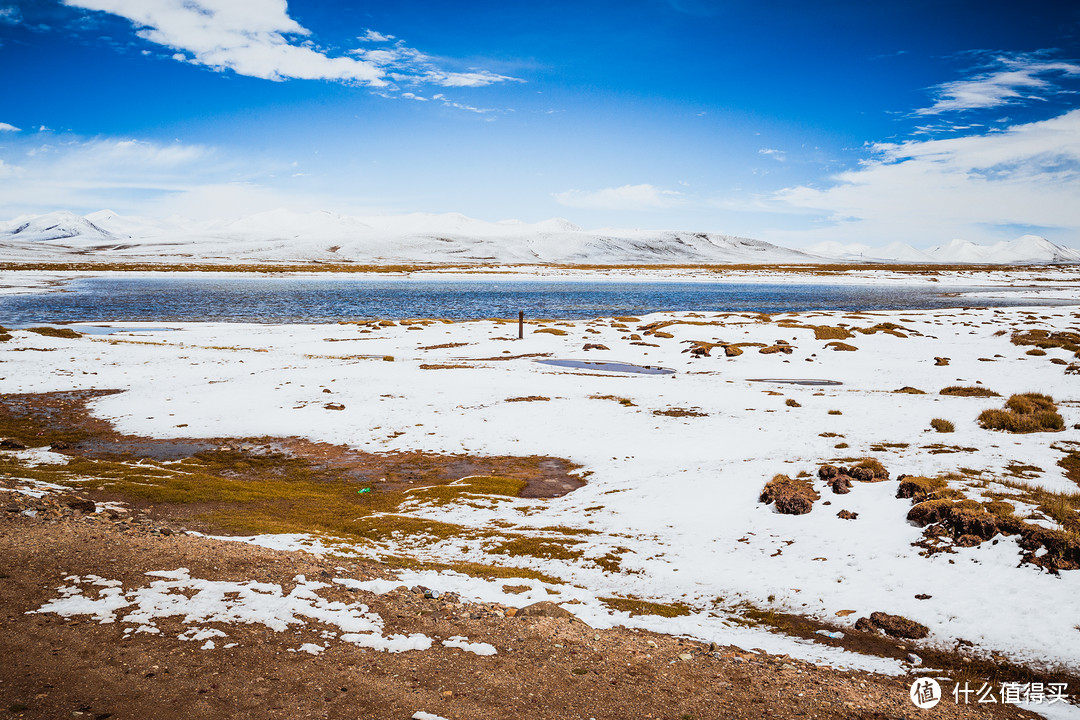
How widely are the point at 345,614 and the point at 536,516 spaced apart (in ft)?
17.3

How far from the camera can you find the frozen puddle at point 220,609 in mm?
6633

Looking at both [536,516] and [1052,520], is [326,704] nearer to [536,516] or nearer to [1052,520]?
[536,516]

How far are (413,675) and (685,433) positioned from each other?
12640mm

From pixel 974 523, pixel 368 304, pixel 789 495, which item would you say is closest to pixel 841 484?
pixel 789 495

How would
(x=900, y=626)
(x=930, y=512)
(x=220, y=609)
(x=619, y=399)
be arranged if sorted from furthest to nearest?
(x=619, y=399), (x=930, y=512), (x=900, y=626), (x=220, y=609)

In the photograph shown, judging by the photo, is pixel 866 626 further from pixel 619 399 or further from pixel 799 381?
pixel 799 381

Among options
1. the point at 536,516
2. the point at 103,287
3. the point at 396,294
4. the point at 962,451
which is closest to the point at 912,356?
the point at 962,451

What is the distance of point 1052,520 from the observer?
9.02 m

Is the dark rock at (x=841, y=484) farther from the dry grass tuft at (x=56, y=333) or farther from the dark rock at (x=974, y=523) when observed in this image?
the dry grass tuft at (x=56, y=333)

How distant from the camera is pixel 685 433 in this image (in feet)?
56.8

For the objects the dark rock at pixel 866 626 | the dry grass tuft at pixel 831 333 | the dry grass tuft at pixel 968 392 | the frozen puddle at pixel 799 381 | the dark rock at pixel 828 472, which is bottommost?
the dark rock at pixel 866 626

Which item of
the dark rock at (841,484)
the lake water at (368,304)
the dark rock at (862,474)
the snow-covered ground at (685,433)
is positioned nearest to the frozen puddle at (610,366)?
the snow-covered ground at (685,433)

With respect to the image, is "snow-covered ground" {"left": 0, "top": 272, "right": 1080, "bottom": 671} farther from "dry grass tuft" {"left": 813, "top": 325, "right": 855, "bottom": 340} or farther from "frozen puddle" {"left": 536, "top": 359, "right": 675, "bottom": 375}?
"frozen puddle" {"left": 536, "top": 359, "right": 675, "bottom": 375}

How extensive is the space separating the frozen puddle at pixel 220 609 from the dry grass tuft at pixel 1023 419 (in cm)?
1681
